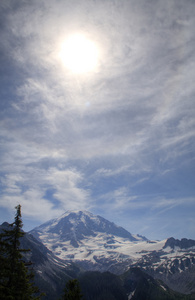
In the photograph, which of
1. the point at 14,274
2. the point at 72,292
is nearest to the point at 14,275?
the point at 14,274

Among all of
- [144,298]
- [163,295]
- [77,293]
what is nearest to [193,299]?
[163,295]

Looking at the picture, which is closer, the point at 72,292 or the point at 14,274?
the point at 14,274

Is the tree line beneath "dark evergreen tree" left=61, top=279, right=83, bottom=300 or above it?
above

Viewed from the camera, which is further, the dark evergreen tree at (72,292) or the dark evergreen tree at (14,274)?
the dark evergreen tree at (72,292)

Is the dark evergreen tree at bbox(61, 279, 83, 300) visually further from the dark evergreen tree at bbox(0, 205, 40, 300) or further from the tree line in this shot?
the dark evergreen tree at bbox(0, 205, 40, 300)

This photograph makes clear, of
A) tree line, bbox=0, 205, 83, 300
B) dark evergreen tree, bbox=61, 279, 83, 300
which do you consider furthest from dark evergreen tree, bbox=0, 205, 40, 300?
dark evergreen tree, bbox=61, 279, 83, 300

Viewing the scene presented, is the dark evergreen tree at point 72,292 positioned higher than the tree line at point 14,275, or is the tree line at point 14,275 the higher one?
the tree line at point 14,275

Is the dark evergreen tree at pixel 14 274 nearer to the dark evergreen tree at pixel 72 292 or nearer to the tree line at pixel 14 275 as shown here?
the tree line at pixel 14 275

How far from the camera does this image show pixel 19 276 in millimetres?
21266

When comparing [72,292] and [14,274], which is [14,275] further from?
[72,292]

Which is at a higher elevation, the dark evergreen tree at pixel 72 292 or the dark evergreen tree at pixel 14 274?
the dark evergreen tree at pixel 14 274

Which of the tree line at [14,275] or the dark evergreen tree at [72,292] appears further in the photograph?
the dark evergreen tree at [72,292]

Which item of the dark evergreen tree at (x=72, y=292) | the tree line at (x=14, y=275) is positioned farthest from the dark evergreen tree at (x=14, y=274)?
the dark evergreen tree at (x=72, y=292)

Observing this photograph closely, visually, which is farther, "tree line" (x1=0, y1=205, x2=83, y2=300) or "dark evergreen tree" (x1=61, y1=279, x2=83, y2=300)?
"dark evergreen tree" (x1=61, y1=279, x2=83, y2=300)
